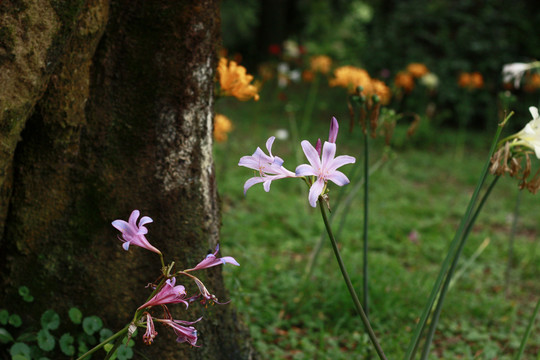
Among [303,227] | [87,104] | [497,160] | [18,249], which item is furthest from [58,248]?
[303,227]

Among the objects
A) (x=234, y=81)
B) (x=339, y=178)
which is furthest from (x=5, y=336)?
(x=339, y=178)

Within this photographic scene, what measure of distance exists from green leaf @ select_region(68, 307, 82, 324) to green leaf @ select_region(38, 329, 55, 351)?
8cm

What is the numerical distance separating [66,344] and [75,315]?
0.11 metres

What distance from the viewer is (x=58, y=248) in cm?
180

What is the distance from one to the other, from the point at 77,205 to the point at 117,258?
22 centimetres

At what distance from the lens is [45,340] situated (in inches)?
68.3

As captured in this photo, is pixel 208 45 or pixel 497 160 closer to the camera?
pixel 497 160

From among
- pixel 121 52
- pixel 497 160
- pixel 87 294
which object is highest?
pixel 121 52

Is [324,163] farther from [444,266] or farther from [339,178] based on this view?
[444,266]

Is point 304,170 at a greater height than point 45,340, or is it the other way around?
point 304,170

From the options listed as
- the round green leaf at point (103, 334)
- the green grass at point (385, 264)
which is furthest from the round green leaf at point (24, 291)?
the green grass at point (385, 264)

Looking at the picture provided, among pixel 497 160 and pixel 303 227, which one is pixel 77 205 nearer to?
pixel 497 160

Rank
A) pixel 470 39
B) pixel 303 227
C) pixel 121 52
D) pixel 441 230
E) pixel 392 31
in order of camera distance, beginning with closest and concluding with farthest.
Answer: pixel 121 52, pixel 303 227, pixel 441 230, pixel 470 39, pixel 392 31

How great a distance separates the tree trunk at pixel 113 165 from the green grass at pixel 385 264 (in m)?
0.55
